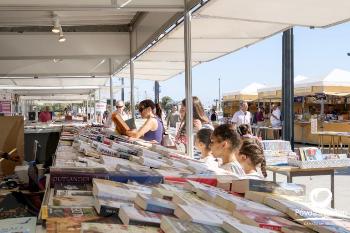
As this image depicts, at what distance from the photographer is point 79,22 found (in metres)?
6.83

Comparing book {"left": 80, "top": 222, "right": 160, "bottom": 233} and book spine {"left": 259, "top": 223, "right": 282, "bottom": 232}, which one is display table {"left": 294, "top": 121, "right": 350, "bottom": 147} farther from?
book {"left": 80, "top": 222, "right": 160, "bottom": 233}

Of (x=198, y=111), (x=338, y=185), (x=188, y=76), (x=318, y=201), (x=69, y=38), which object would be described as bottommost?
(x=338, y=185)

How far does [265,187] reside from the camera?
1672 mm

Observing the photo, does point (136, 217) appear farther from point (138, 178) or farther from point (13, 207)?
point (13, 207)

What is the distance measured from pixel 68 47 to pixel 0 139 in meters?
3.07

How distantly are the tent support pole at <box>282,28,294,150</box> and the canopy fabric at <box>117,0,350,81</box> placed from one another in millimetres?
5909

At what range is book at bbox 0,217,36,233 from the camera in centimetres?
138

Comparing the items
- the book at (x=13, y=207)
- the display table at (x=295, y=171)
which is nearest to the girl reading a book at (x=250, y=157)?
the display table at (x=295, y=171)

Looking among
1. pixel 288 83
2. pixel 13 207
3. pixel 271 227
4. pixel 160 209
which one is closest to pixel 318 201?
pixel 271 227

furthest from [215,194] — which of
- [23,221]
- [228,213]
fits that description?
[23,221]

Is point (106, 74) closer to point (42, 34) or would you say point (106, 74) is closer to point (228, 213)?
point (42, 34)

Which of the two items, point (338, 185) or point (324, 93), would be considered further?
point (324, 93)

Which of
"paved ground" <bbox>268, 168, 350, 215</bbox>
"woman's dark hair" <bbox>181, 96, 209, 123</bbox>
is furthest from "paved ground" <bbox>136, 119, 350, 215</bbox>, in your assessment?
"woman's dark hair" <bbox>181, 96, 209, 123</bbox>

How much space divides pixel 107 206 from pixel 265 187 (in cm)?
62
